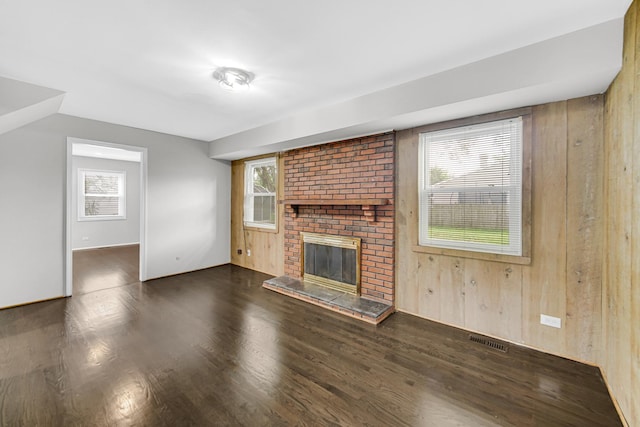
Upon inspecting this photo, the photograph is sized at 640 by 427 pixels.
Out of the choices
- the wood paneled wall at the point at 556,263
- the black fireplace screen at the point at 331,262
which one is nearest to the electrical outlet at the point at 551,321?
the wood paneled wall at the point at 556,263

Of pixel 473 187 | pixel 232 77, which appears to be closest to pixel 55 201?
pixel 232 77

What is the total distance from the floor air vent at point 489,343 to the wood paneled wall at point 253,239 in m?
3.02

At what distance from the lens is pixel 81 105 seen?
3.31m

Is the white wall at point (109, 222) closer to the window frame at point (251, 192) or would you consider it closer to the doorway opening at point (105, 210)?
the doorway opening at point (105, 210)

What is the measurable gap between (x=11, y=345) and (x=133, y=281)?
202 cm

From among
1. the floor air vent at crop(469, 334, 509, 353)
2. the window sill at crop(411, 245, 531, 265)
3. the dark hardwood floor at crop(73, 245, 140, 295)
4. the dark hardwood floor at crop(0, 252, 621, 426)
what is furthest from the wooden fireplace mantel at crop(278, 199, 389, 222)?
the dark hardwood floor at crop(73, 245, 140, 295)

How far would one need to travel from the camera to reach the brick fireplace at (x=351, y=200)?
3.36 m

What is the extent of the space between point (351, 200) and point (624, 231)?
7.80 feet

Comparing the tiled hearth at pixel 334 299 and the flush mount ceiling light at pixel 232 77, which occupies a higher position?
the flush mount ceiling light at pixel 232 77

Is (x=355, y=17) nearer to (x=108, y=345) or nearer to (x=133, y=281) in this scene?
(x=108, y=345)

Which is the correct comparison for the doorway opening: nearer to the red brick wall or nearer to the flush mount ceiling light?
the red brick wall

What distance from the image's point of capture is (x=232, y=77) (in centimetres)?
248

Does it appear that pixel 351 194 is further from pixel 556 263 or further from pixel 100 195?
pixel 100 195

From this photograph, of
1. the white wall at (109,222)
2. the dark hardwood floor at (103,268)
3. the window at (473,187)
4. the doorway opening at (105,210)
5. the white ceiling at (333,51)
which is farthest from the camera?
the white wall at (109,222)
